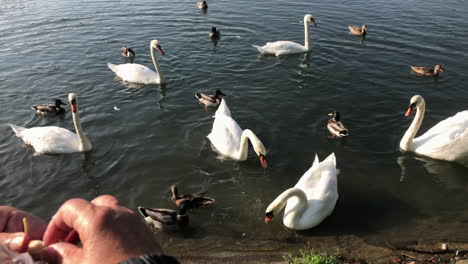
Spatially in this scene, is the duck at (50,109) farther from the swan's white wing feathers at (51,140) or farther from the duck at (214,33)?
the duck at (214,33)

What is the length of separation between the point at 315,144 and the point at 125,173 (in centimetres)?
528

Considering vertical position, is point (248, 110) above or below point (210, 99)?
below

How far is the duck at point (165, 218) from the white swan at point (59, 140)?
11.6 ft

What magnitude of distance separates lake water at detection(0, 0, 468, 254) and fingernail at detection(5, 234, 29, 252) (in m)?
5.62

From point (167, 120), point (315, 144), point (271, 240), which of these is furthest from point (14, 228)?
point (167, 120)

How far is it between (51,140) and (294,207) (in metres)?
6.99

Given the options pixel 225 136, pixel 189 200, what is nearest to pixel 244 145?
pixel 225 136

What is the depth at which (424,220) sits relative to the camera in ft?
25.3

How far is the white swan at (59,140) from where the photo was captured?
1010 cm

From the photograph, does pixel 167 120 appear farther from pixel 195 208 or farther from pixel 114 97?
pixel 195 208

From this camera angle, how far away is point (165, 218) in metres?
7.52

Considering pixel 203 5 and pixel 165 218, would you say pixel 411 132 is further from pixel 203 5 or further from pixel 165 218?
pixel 203 5

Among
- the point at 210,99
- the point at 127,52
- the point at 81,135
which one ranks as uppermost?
the point at 127,52

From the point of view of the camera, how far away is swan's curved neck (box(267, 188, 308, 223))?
730cm
